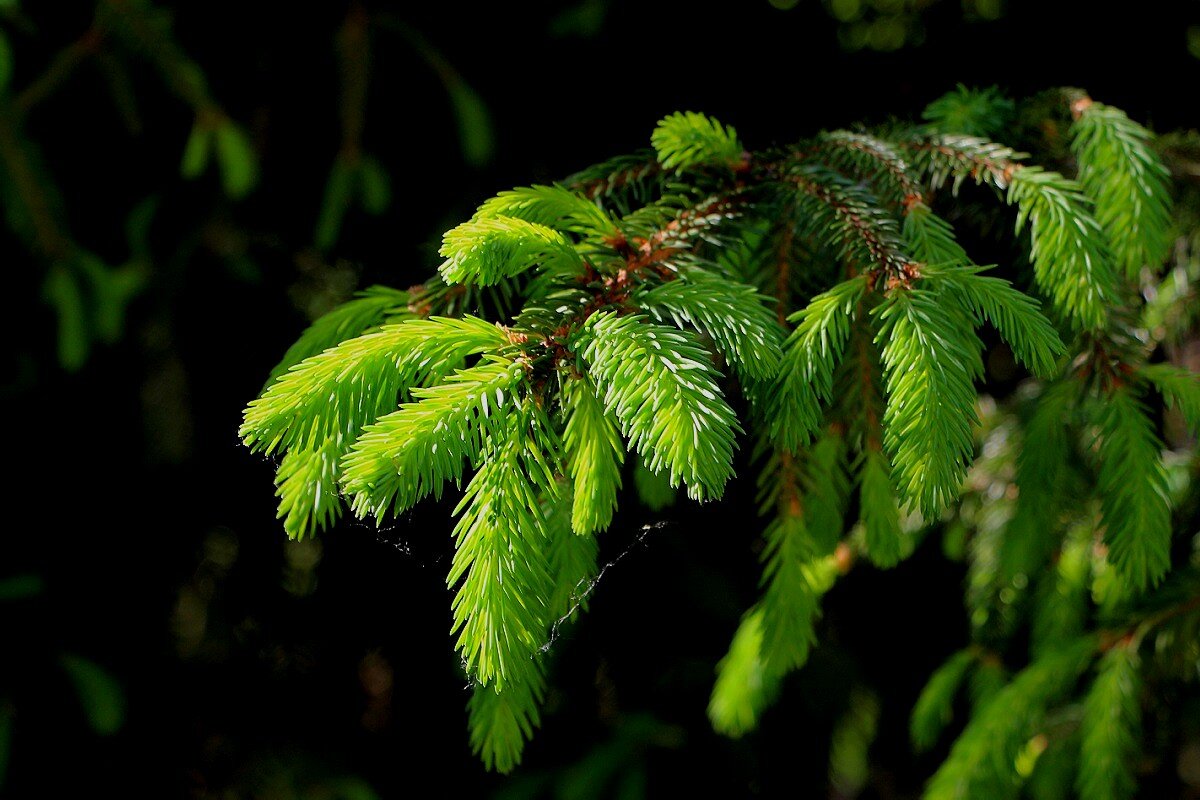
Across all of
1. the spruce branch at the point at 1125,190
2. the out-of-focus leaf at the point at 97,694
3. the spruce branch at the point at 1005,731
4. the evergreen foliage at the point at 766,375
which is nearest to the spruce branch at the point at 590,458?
the evergreen foliage at the point at 766,375

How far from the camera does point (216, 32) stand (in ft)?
6.42

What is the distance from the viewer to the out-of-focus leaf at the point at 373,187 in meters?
1.87

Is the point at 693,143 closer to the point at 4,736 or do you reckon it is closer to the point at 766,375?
the point at 766,375

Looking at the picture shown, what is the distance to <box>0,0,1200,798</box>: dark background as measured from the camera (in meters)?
1.83

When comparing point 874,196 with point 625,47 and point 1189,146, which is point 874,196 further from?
point 625,47

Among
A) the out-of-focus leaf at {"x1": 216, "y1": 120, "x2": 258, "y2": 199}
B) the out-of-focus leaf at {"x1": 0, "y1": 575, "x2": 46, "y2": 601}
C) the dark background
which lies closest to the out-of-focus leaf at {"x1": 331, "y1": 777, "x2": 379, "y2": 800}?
the dark background

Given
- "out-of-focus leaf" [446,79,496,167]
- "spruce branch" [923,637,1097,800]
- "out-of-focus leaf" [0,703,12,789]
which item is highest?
"out-of-focus leaf" [446,79,496,167]

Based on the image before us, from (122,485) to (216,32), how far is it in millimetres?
1030

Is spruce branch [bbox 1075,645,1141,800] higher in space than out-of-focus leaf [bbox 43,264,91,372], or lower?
lower

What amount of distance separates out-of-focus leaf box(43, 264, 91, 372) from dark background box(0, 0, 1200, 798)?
21 cm

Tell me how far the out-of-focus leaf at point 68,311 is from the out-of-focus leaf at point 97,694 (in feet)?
1.98

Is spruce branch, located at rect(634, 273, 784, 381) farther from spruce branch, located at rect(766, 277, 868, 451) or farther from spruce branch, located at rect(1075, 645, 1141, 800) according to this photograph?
spruce branch, located at rect(1075, 645, 1141, 800)

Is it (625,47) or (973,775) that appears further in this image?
(625,47)

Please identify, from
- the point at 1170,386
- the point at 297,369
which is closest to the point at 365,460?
the point at 297,369
